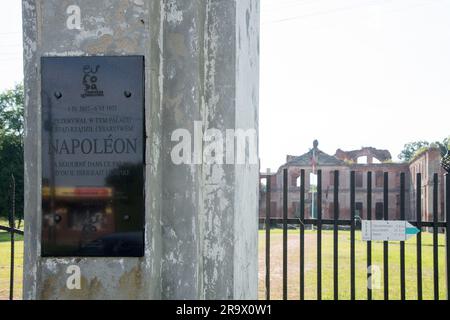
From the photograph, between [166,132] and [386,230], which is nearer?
[166,132]

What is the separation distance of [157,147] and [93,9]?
74cm

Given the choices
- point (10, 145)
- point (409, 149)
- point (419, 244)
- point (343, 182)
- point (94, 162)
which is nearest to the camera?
point (94, 162)

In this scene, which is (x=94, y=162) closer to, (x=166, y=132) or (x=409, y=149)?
(x=166, y=132)

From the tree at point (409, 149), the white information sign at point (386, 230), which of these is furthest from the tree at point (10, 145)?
the tree at point (409, 149)

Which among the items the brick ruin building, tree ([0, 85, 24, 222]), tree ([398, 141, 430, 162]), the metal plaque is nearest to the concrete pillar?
the metal plaque

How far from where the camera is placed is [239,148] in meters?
2.64

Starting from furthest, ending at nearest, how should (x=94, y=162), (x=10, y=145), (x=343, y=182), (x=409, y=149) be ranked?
(x=409, y=149)
(x=343, y=182)
(x=10, y=145)
(x=94, y=162)

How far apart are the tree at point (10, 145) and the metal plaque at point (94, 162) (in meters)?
24.4

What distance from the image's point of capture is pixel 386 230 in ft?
16.3

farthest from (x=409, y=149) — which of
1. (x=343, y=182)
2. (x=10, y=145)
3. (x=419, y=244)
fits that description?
(x=419, y=244)

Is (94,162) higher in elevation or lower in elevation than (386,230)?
higher

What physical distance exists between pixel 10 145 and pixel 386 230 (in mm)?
32991
